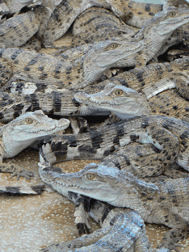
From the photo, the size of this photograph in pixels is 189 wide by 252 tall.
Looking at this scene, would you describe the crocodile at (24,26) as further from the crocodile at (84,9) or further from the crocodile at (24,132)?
the crocodile at (24,132)

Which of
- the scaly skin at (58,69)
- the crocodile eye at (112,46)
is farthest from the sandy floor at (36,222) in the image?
the crocodile eye at (112,46)

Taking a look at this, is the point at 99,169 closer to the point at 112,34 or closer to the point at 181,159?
the point at 181,159

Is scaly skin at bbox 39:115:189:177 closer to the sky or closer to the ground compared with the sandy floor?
closer to the ground

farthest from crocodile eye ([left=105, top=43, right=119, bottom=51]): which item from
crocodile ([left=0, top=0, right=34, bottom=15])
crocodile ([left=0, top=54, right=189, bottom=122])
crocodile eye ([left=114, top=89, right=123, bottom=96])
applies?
crocodile ([left=0, top=0, right=34, bottom=15])

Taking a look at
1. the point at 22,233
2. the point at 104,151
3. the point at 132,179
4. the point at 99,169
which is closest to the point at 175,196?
the point at 132,179

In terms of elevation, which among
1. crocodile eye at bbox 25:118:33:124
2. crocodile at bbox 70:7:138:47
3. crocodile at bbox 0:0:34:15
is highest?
crocodile at bbox 0:0:34:15

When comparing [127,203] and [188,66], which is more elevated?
[127,203]

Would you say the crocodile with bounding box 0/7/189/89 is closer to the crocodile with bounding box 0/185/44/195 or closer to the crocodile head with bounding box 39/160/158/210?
the crocodile with bounding box 0/185/44/195
